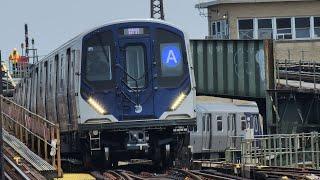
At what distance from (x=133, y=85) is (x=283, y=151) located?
336 inches

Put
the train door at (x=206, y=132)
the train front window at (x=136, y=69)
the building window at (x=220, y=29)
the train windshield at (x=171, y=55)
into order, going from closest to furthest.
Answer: the train front window at (x=136, y=69), the train windshield at (x=171, y=55), the train door at (x=206, y=132), the building window at (x=220, y=29)

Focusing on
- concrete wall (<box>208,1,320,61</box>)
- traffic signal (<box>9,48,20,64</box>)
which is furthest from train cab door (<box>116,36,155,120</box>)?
traffic signal (<box>9,48,20,64</box>)

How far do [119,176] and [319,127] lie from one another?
14630 mm

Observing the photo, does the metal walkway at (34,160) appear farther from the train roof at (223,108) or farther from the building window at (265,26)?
the building window at (265,26)

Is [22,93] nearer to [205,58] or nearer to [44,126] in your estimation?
[205,58]

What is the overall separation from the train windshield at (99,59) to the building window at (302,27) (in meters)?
28.7

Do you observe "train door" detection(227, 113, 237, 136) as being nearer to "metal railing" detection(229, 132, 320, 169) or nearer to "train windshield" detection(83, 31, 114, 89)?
"metal railing" detection(229, 132, 320, 169)

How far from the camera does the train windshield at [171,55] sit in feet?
53.3

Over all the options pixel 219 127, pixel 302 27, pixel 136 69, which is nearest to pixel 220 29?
pixel 302 27

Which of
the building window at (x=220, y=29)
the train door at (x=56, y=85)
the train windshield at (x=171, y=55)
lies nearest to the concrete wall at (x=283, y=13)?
the building window at (x=220, y=29)

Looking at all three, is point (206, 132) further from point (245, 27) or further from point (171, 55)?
point (171, 55)

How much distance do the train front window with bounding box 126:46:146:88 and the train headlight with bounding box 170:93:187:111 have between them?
2.68 feet

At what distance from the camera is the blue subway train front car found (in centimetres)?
1602

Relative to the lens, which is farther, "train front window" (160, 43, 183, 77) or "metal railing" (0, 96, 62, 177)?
"train front window" (160, 43, 183, 77)
